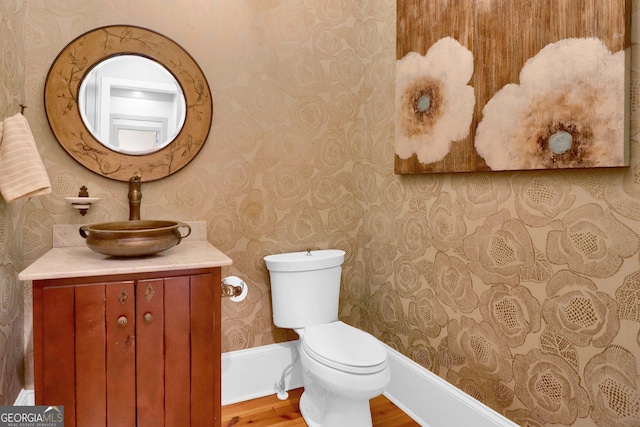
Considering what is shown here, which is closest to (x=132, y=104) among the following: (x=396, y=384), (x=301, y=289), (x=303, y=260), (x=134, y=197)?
(x=134, y=197)

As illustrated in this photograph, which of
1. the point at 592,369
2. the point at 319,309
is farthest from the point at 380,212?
the point at 592,369

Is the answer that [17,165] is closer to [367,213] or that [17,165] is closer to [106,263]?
[106,263]

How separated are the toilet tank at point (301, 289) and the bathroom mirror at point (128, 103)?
2.44 feet

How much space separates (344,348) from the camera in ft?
5.57

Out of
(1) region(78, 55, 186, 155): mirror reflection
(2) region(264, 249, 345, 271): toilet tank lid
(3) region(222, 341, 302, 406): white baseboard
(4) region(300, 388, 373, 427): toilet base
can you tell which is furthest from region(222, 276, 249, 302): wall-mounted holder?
(1) region(78, 55, 186, 155): mirror reflection

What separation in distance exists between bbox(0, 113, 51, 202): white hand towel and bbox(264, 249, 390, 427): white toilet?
106 centimetres

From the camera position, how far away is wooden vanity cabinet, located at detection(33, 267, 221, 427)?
128 cm

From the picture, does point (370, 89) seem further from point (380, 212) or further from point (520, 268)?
point (520, 268)

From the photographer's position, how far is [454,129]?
5.70ft

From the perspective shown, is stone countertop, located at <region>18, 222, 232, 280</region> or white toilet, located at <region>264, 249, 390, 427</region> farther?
white toilet, located at <region>264, 249, 390, 427</region>

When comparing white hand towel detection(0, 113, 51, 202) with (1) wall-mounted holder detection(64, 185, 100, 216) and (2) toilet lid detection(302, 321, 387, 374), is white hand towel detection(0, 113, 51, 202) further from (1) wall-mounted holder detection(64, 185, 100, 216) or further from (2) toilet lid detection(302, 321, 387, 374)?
A: (2) toilet lid detection(302, 321, 387, 374)

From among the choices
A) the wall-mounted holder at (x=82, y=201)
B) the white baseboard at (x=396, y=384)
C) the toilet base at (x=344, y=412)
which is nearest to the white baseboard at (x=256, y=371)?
the white baseboard at (x=396, y=384)

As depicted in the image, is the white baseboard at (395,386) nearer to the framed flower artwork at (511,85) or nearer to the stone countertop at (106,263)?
the stone countertop at (106,263)

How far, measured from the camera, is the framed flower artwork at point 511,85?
1193 millimetres
